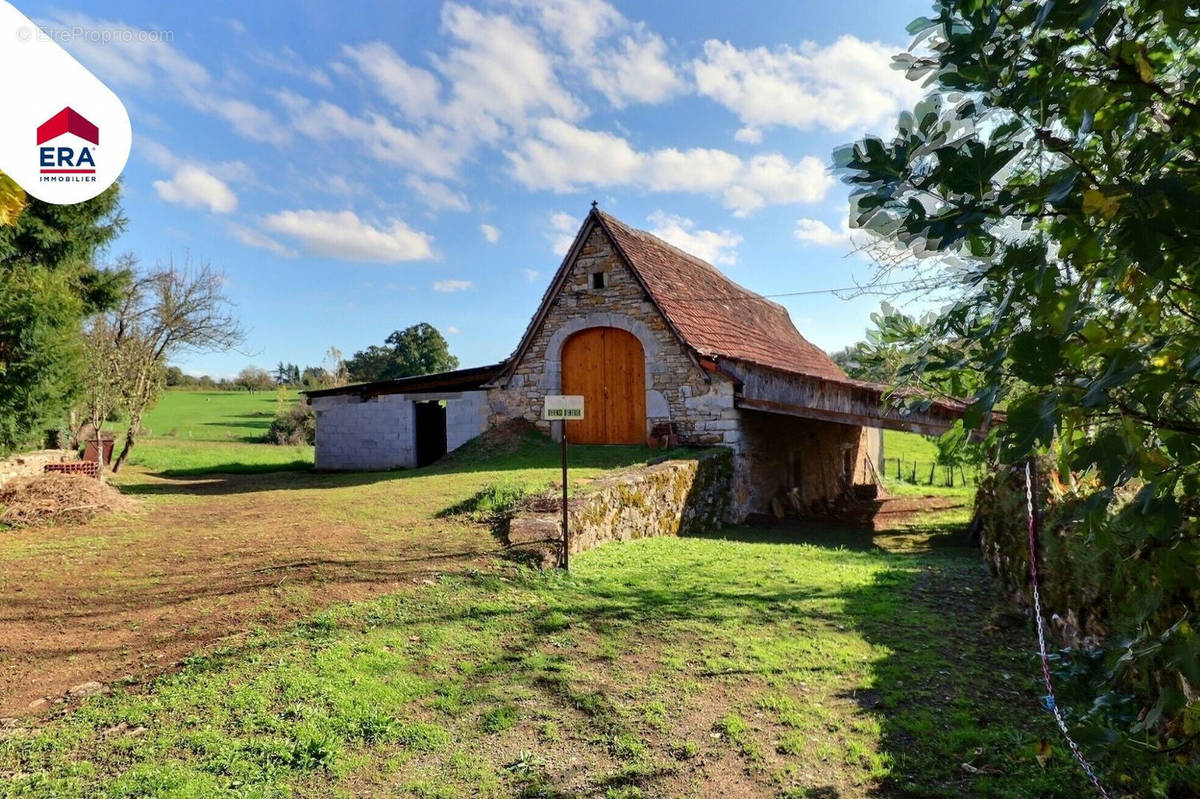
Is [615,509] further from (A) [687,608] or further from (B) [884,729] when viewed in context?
(B) [884,729]

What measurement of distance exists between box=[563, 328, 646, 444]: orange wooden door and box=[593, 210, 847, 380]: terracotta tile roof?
4.24 ft

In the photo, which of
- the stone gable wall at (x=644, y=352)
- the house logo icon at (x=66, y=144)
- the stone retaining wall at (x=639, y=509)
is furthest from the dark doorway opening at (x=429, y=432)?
the house logo icon at (x=66, y=144)

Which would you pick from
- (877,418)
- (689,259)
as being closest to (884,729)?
(877,418)

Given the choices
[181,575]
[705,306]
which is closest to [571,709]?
[181,575]

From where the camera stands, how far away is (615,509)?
9.10m

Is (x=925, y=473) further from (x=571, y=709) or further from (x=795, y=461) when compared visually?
(x=571, y=709)

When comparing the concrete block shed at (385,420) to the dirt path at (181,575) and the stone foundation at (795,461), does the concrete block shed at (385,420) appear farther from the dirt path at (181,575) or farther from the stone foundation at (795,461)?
the stone foundation at (795,461)

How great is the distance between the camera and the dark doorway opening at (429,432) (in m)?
17.4

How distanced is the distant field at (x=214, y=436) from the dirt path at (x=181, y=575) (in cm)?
1201

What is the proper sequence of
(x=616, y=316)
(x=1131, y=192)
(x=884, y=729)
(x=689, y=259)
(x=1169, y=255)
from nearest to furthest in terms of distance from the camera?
(x=1131, y=192), (x=1169, y=255), (x=884, y=729), (x=616, y=316), (x=689, y=259)

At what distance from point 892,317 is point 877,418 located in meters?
8.86

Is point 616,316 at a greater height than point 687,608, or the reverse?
point 616,316

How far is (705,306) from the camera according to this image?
15.9 meters

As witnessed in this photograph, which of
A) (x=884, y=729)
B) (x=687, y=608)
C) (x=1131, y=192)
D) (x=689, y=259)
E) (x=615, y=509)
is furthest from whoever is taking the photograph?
(x=689, y=259)
